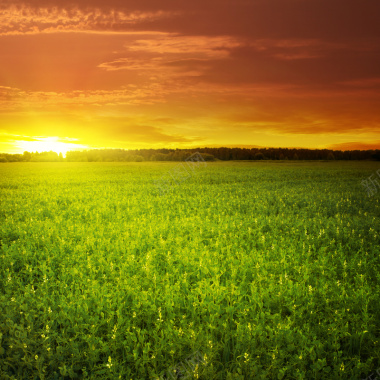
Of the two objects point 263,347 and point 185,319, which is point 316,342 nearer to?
point 263,347

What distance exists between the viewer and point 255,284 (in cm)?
642

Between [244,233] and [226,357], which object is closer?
[226,357]

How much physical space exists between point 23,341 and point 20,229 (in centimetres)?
696

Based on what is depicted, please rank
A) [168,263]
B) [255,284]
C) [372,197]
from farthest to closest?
1. [372,197]
2. [168,263]
3. [255,284]

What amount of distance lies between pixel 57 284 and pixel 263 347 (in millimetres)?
4437

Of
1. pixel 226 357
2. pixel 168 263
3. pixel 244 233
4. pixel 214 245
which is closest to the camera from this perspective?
pixel 226 357

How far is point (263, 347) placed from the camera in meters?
4.44

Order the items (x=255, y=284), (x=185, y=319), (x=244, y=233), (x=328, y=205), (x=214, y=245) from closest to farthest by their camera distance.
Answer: (x=185, y=319), (x=255, y=284), (x=214, y=245), (x=244, y=233), (x=328, y=205)

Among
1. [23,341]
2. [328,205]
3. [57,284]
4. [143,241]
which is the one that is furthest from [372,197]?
[23,341]

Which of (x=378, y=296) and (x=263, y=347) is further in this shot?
(x=378, y=296)

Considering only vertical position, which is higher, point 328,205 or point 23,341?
point 328,205

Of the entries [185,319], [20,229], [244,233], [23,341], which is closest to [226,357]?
[185,319]

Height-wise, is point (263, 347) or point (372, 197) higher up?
point (372, 197)

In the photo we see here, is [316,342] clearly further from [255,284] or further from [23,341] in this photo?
[23,341]
